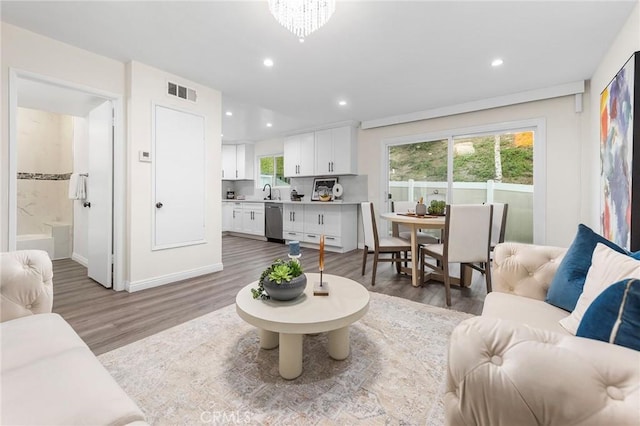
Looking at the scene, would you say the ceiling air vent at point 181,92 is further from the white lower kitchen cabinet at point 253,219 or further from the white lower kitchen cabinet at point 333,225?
the white lower kitchen cabinet at point 253,219

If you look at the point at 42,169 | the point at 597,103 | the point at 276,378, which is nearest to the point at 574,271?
the point at 276,378

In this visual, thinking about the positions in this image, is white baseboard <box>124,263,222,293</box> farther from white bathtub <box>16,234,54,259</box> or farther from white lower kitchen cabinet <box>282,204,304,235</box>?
white bathtub <box>16,234,54,259</box>

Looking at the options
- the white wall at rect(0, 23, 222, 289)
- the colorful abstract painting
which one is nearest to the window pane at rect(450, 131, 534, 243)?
the colorful abstract painting

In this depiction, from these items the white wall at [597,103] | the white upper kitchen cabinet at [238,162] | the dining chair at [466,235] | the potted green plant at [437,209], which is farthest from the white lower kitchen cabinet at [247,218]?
the white wall at [597,103]

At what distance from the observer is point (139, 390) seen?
4.53 feet

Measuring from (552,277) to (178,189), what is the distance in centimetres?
353

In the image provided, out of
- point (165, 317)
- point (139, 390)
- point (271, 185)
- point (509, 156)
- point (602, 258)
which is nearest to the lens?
point (602, 258)

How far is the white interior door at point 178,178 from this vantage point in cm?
308

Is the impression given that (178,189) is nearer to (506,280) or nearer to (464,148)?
(506,280)

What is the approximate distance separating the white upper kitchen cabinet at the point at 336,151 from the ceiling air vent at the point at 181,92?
2.65m

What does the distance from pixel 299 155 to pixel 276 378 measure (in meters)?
4.88

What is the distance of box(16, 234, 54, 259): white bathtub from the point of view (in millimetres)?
4062

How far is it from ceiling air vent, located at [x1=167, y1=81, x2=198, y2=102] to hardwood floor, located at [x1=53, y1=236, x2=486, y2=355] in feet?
7.25

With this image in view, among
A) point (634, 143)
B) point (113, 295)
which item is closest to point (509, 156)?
point (634, 143)
